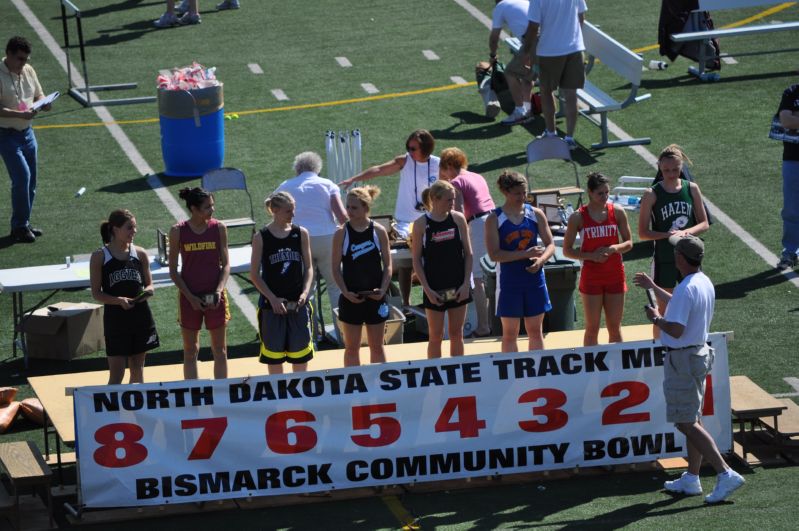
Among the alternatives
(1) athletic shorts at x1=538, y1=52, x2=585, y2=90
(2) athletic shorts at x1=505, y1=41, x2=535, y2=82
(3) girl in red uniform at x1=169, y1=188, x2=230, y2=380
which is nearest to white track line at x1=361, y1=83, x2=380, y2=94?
(2) athletic shorts at x1=505, y1=41, x2=535, y2=82

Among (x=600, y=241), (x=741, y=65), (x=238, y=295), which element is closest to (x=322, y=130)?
(x=238, y=295)

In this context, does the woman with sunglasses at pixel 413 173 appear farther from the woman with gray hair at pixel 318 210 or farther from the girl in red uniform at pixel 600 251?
the girl in red uniform at pixel 600 251

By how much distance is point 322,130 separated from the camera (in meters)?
19.2

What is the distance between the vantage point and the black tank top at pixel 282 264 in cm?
1080

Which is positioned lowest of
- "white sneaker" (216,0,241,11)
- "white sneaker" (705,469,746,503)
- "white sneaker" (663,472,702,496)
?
"white sneaker" (216,0,241,11)

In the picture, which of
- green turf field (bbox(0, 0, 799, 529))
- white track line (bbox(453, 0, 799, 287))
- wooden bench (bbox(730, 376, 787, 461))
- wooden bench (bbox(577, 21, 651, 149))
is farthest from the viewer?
wooden bench (bbox(577, 21, 651, 149))

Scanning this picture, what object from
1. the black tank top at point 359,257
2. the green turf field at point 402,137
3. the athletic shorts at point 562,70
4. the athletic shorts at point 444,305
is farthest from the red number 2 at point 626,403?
the athletic shorts at point 562,70

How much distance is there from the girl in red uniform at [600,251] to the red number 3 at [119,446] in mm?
3658

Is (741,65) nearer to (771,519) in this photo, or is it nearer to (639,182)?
(639,182)

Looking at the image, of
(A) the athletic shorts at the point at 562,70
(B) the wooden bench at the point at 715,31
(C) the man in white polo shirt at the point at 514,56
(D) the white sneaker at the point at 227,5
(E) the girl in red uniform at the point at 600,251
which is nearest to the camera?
(E) the girl in red uniform at the point at 600,251

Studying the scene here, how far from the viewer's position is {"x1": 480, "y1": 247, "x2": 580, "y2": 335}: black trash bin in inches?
503

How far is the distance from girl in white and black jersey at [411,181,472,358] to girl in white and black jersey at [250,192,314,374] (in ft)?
2.90

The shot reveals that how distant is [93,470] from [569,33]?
33.1 feet

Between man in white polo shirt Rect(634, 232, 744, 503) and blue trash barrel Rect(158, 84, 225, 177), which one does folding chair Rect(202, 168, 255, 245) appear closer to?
blue trash barrel Rect(158, 84, 225, 177)
